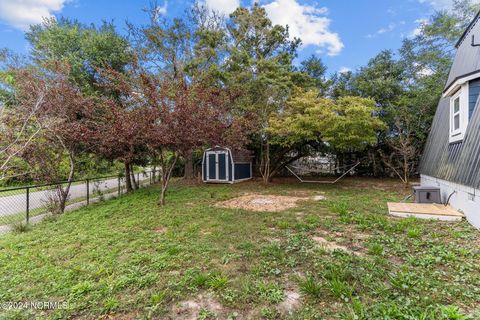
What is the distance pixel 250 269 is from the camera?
8.57ft

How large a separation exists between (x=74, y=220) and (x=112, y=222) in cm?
104

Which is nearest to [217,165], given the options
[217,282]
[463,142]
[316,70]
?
[316,70]

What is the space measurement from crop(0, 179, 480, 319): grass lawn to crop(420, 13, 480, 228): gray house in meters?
0.67

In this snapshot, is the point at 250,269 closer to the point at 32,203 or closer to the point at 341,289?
the point at 341,289

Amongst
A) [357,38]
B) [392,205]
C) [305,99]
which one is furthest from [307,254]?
[357,38]

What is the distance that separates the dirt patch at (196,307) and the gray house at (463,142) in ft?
13.5

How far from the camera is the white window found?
15.8 feet

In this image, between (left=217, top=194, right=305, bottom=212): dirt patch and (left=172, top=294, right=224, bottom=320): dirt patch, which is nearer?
(left=172, top=294, right=224, bottom=320): dirt patch

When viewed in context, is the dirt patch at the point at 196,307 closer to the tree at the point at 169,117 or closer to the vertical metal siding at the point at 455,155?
the tree at the point at 169,117

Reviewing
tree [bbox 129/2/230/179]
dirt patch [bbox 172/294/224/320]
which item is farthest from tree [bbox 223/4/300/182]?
dirt patch [bbox 172/294/224/320]


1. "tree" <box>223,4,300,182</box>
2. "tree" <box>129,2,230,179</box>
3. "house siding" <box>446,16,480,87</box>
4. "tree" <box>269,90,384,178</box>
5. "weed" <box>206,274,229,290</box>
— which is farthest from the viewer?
"tree" <box>129,2,230,179</box>

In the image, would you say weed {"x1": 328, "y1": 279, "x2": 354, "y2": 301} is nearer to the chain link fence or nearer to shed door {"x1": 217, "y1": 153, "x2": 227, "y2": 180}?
the chain link fence

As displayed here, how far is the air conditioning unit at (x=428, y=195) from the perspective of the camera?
530 cm

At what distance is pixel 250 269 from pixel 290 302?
66 centimetres
